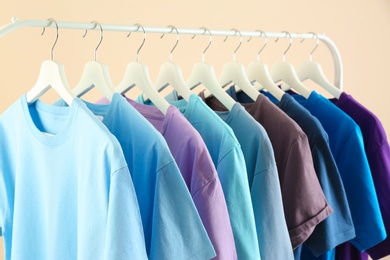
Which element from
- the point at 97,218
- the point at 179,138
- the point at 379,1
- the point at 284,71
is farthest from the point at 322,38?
the point at 379,1

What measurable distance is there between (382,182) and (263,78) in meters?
0.43

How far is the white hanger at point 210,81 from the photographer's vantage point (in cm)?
143

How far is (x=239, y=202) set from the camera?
48.8 inches

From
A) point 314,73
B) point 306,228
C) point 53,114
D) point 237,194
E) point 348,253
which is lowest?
point 348,253

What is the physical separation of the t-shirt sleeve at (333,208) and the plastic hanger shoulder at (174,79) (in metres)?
0.35

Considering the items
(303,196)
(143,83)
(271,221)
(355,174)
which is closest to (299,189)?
(303,196)

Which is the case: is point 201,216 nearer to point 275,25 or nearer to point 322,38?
point 322,38

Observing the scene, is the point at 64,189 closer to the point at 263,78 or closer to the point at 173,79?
the point at 173,79

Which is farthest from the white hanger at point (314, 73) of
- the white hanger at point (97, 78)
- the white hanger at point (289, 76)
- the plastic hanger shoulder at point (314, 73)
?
the white hanger at point (97, 78)

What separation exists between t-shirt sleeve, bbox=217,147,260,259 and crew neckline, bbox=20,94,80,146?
34 centimetres

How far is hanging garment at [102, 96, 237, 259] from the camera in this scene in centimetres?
117

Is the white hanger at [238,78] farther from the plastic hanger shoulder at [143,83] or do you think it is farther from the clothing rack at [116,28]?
the plastic hanger shoulder at [143,83]

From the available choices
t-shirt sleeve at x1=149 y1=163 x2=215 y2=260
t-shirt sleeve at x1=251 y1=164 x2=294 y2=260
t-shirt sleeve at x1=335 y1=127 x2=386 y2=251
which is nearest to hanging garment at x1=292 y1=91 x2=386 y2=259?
t-shirt sleeve at x1=335 y1=127 x2=386 y2=251

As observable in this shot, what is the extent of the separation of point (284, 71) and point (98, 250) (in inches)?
35.4
